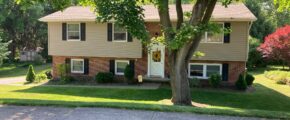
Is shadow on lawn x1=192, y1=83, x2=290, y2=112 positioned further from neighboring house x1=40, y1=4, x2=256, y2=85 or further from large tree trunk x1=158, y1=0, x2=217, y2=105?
neighboring house x1=40, y1=4, x2=256, y2=85

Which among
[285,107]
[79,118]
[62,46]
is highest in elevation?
[62,46]

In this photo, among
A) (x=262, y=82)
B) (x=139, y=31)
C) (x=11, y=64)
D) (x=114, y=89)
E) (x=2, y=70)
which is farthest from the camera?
(x=11, y=64)

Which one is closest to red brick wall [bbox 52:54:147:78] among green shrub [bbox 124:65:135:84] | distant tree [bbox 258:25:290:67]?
green shrub [bbox 124:65:135:84]

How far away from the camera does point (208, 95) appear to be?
19391 mm

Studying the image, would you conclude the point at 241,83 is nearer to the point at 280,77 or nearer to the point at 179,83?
the point at 280,77

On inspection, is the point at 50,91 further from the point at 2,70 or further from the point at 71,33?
the point at 2,70

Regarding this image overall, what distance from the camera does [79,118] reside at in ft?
26.8

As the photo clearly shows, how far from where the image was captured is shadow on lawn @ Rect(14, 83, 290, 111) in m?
17.1

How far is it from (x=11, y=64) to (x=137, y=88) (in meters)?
23.2

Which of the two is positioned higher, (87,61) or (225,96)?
(87,61)

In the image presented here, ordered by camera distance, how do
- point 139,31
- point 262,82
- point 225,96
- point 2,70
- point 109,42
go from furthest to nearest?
point 2,70, point 262,82, point 109,42, point 225,96, point 139,31

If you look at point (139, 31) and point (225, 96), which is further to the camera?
point (225, 96)

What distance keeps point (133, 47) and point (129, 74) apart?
1.83 m

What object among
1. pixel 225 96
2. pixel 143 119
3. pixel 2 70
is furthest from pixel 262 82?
pixel 2 70
